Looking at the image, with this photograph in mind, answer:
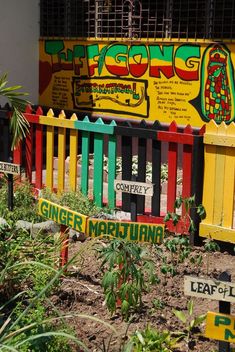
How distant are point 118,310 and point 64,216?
2.64 feet

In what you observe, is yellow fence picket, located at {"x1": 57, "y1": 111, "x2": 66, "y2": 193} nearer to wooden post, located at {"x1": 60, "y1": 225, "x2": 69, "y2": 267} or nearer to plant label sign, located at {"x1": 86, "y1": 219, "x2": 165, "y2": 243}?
wooden post, located at {"x1": 60, "y1": 225, "x2": 69, "y2": 267}

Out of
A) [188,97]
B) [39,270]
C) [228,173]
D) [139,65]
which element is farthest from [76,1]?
[39,270]

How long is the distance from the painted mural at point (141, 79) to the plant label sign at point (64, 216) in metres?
4.82

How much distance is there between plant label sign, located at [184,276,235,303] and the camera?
11.2ft

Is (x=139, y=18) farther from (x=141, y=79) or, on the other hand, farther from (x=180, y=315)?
(x=180, y=315)

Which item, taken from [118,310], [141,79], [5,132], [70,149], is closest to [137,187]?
[118,310]

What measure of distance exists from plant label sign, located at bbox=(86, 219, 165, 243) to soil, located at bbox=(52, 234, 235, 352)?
0.21m

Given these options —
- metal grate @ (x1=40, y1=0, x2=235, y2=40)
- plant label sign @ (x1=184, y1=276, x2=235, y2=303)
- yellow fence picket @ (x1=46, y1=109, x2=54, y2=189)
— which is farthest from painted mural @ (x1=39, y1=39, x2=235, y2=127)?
plant label sign @ (x1=184, y1=276, x2=235, y2=303)

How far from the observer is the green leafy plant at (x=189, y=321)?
4176mm

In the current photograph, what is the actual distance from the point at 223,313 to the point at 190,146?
2834 millimetres

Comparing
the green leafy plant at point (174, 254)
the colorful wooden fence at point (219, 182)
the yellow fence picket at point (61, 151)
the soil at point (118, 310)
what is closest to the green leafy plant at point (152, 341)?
the soil at point (118, 310)

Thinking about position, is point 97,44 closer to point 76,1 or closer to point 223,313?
point 76,1

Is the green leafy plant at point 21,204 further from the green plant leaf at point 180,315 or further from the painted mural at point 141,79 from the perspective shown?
the painted mural at point 141,79

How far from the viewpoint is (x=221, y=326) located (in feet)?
11.1
